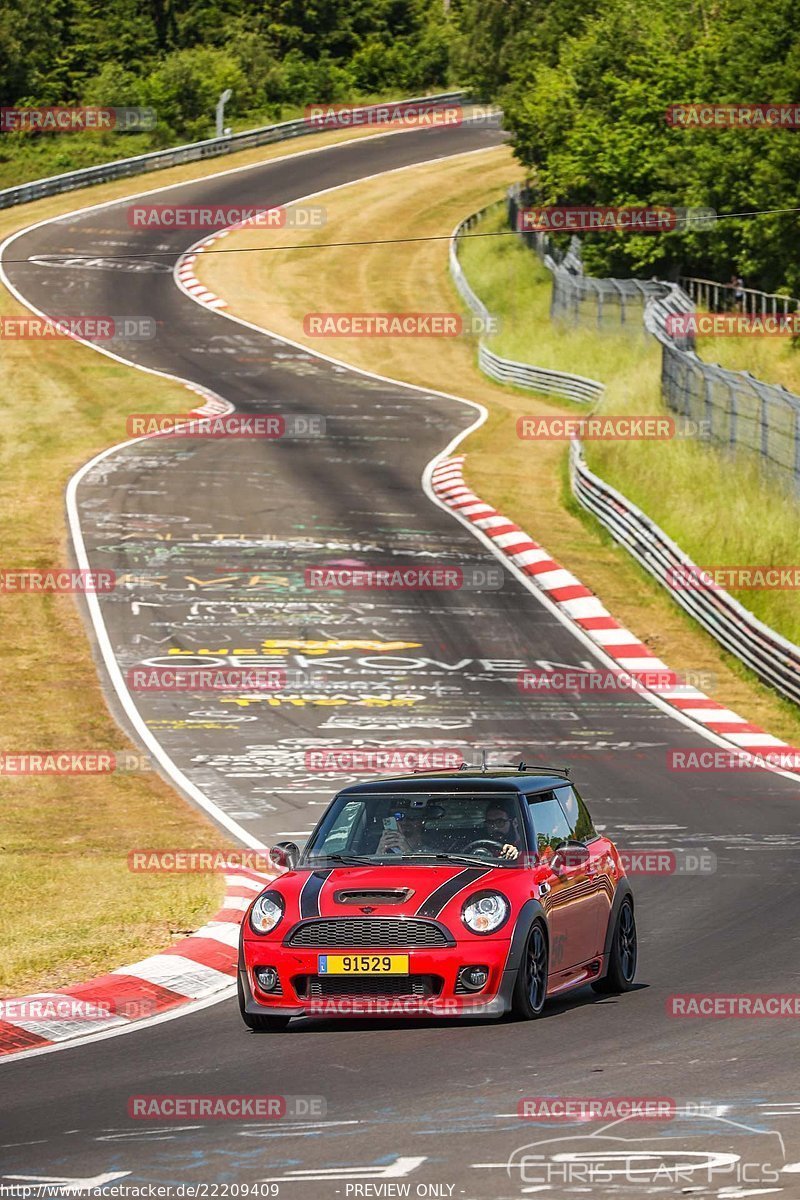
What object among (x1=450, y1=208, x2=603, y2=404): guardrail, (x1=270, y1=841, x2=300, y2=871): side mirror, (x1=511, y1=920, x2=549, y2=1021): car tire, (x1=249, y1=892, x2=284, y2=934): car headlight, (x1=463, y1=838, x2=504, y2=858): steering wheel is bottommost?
(x1=450, y1=208, x2=603, y2=404): guardrail

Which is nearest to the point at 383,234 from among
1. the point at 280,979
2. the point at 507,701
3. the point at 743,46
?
the point at 743,46

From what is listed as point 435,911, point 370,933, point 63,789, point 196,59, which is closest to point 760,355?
point 63,789

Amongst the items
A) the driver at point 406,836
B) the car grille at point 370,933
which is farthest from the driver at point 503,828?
the car grille at point 370,933

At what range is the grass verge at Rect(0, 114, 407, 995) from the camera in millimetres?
14352

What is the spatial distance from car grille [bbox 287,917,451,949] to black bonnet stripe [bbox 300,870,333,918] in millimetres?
84

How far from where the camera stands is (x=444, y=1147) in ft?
26.3

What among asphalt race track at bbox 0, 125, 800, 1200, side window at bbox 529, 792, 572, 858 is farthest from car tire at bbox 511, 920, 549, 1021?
side window at bbox 529, 792, 572, 858

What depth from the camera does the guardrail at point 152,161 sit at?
7756cm

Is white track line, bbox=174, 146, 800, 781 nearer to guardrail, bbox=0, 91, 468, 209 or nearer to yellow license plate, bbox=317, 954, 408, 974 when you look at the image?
guardrail, bbox=0, 91, 468, 209

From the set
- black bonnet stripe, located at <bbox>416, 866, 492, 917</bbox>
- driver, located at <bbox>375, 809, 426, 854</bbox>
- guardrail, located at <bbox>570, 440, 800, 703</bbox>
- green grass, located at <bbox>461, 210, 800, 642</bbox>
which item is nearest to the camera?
black bonnet stripe, located at <bbox>416, 866, 492, 917</bbox>

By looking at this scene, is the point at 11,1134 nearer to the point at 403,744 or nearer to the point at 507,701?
the point at 403,744

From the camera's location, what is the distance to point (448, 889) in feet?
36.1

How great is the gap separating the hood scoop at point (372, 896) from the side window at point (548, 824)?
115cm

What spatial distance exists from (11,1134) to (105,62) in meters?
97.1
